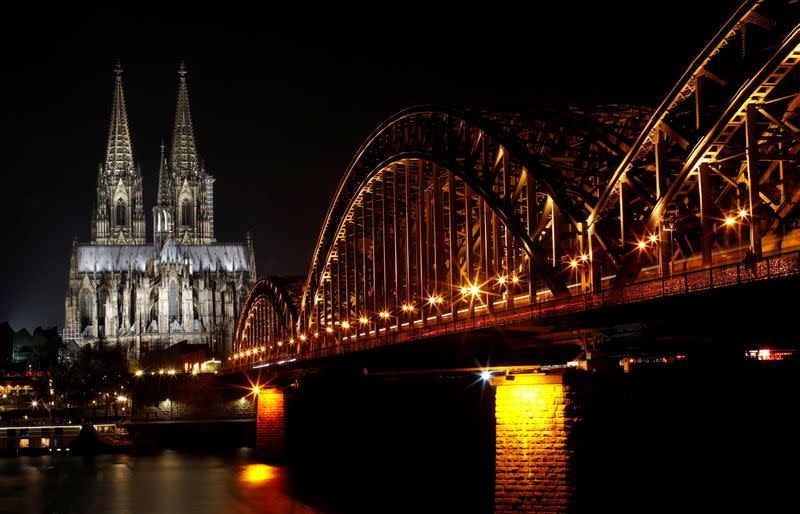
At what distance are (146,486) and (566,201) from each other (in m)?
38.7

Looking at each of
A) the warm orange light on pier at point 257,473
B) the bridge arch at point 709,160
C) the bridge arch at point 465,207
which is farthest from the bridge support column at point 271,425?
the bridge arch at point 709,160

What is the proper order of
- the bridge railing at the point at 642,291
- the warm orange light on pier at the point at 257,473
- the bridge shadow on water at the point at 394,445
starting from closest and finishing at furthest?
1. the bridge railing at the point at 642,291
2. the bridge shadow on water at the point at 394,445
3. the warm orange light on pier at the point at 257,473

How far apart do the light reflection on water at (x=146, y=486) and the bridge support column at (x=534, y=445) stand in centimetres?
1994

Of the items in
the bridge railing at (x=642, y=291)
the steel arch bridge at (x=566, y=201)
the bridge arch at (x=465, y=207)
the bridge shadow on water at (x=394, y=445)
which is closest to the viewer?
the bridge railing at (x=642, y=291)

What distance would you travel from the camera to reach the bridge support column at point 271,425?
285 feet

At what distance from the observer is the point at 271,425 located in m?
88.6

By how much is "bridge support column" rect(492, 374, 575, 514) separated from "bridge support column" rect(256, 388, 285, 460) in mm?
49469

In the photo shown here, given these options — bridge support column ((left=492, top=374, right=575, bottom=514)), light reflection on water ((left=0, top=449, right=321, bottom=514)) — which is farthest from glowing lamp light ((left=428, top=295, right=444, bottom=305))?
bridge support column ((left=492, top=374, right=575, bottom=514))

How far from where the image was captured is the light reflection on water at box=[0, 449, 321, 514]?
62.1 meters

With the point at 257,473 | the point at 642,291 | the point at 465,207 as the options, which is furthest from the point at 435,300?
the point at 257,473

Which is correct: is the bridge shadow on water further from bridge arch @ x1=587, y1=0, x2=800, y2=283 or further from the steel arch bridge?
bridge arch @ x1=587, y1=0, x2=800, y2=283

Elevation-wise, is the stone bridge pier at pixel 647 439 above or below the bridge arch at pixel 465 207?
below

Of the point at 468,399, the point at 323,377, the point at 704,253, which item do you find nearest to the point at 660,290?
the point at 704,253

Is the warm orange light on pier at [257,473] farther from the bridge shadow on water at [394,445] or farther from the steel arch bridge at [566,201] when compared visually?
the steel arch bridge at [566,201]
